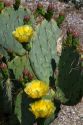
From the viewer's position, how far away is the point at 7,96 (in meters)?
4.36

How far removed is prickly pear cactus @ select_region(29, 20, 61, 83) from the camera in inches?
146

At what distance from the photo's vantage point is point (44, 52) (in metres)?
3.85

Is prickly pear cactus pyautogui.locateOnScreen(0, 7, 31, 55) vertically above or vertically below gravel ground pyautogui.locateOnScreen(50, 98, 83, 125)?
Answer: above

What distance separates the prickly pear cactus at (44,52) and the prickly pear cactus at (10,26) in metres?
0.73

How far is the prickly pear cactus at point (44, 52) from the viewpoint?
3714 millimetres

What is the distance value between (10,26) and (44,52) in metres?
0.97

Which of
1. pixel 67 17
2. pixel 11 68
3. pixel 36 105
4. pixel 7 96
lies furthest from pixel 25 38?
pixel 67 17

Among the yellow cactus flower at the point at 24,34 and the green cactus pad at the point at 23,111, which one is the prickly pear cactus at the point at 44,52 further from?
the green cactus pad at the point at 23,111

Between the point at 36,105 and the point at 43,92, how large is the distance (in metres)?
0.10

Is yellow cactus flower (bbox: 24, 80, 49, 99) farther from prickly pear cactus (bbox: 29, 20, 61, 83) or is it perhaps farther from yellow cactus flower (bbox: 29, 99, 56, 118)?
prickly pear cactus (bbox: 29, 20, 61, 83)

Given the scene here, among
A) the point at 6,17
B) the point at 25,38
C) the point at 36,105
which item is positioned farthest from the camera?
the point at 6,17

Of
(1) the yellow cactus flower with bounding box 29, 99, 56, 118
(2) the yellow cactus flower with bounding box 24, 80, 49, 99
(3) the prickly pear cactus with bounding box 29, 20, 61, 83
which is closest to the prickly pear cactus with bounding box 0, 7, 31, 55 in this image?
A: (3) the prickly pear cactus with bounding box 29, 20, 61, 83

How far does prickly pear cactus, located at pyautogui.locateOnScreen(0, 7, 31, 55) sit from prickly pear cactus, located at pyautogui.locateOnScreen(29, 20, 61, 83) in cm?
73

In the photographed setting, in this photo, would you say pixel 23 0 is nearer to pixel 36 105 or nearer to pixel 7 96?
pixel 7 96
